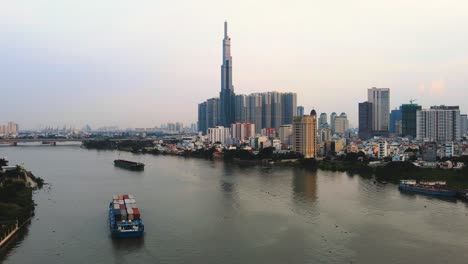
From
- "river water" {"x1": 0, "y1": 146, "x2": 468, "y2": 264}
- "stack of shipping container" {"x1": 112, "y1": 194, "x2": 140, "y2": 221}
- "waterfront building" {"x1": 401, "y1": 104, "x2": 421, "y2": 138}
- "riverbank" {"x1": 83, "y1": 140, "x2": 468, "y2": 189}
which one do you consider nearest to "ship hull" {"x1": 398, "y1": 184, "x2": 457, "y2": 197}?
"river water" {"x1": 0, "y1": 146, "x2": 468, "y2": 264}

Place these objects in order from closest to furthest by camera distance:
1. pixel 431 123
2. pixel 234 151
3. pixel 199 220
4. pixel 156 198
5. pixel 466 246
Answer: pixel 466 246 < pixel 199 220 < pixel 156 198 < pixel 234 151 < pixel 431 123

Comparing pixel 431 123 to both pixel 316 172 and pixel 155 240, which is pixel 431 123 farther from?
pixel 155 240

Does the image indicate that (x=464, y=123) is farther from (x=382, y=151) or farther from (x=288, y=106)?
(x=382, y=151)

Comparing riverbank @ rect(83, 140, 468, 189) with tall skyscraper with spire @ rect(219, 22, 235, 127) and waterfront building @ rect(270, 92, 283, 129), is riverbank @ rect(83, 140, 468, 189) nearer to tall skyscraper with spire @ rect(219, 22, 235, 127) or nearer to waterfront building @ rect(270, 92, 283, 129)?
tall skyscraper with spire @ rect(219, 22, 235, 127)

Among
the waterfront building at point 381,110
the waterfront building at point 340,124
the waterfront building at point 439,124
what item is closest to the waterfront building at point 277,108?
the waterfront building at point 340,124

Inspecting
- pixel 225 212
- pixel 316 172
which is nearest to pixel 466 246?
pixel 225 212
